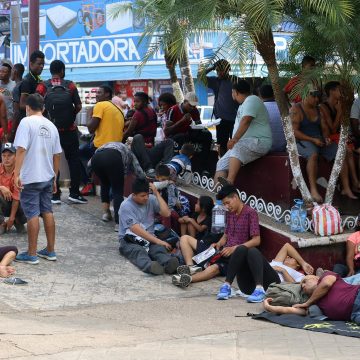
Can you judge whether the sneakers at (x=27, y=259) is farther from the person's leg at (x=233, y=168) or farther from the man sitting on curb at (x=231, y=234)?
the person's leg at (x=233, y=168)

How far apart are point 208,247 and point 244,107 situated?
1.94m

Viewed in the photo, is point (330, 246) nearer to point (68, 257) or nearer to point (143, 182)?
point (143, 182)

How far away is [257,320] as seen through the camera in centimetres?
853

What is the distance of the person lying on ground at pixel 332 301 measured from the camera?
8.38 m

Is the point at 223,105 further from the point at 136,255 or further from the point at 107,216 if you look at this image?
the point at 136,255

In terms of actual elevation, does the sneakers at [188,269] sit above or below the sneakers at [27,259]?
below

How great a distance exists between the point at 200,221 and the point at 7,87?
4.55 metres

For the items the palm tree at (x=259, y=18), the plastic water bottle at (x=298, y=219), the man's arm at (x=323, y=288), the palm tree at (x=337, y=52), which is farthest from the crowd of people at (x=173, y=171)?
the plastic water bottle at (x=298, y=219)

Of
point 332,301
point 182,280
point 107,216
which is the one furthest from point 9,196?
point 332,301

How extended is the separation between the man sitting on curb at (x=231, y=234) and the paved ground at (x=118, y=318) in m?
0.16

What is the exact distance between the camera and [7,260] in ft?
31.1

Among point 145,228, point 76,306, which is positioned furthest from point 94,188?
point 76,306

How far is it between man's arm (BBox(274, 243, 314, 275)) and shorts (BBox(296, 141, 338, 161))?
1661mm

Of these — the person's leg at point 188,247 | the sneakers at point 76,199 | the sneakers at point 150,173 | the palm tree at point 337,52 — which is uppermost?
the palm tree at point 337,52
